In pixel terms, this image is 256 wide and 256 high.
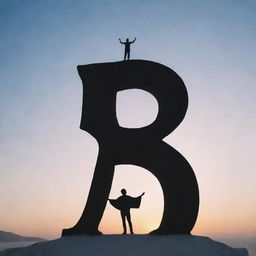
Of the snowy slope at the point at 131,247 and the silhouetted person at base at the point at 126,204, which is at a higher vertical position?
the silhouetted person at base at the point at 126,204

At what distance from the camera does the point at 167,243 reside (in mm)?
10258

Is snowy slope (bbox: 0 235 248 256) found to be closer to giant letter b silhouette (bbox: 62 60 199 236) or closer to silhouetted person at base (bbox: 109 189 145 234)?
giant letter b silhouette (bbox: 62 60 199 236)

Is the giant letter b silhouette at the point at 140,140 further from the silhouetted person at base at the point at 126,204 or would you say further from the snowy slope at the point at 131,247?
the snowy slope at the point at 131,247

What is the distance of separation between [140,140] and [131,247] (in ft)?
12.6

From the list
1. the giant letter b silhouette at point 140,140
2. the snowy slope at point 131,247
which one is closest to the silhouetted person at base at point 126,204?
the giant letter b silhouette at point 140,140

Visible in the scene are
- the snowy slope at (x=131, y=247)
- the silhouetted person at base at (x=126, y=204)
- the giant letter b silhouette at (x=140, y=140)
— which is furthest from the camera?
the silhouetted person at base at (x=126, y=204)

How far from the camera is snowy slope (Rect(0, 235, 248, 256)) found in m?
9.73

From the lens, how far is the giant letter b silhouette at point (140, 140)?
1175 cm

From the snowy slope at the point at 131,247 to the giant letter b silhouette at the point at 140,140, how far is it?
82cm

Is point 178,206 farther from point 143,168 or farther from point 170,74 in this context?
point 170,74

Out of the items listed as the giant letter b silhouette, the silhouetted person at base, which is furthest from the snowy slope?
the silhouetted person at base

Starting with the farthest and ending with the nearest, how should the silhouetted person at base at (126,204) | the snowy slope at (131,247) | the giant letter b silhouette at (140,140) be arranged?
1. the silhouetted person at base at (126,204)
2. the giant letter b silhouette at (140,140)
3. the snowy slope at (131,247)

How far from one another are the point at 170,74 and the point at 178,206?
4811mm

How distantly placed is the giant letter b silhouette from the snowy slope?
0.82m
